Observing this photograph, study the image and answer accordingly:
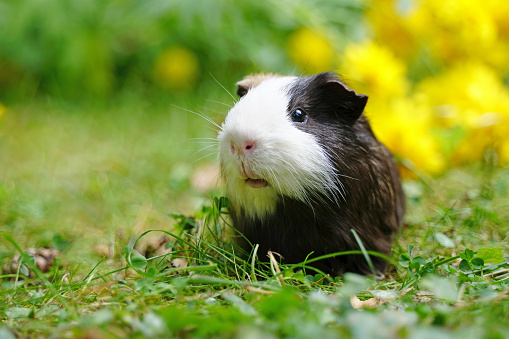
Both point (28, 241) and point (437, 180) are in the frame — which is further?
point (437, 180)

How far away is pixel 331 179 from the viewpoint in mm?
1967

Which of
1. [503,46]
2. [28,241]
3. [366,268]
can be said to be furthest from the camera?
[503,46]

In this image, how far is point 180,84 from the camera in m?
5.43

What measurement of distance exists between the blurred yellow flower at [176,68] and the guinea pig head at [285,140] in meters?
3.35

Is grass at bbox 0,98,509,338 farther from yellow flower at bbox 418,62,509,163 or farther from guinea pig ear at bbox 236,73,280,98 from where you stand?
guinea pig ear at bbox 236,73,280,98

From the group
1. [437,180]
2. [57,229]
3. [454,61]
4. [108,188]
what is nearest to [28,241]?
[57,229]

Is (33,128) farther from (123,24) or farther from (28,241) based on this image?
(28,241)

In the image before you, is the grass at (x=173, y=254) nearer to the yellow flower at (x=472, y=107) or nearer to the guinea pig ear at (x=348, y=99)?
the yellow flower at (x=472, y=107)

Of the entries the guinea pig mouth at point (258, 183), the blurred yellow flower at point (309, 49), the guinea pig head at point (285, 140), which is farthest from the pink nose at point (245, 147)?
the blurred yellow flower at point (309, 49)

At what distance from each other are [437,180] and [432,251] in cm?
130

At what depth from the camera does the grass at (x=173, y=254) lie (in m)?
1.38

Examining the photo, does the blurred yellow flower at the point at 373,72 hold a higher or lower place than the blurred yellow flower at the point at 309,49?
lower

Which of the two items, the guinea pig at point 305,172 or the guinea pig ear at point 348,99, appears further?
the guinea pig ear at point 348,99

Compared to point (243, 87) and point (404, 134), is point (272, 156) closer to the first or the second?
point (243, 87)
